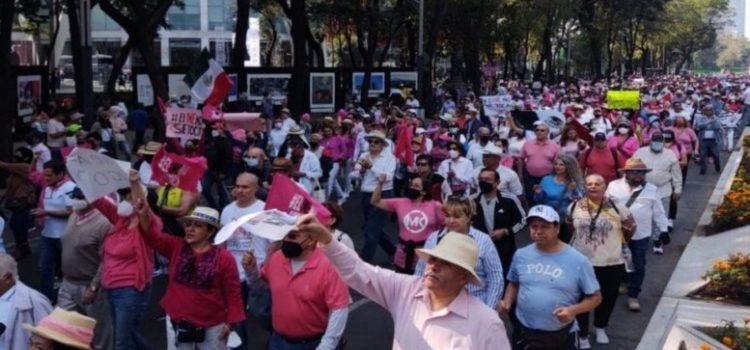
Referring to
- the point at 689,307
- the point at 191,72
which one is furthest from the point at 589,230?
the point at 191,72

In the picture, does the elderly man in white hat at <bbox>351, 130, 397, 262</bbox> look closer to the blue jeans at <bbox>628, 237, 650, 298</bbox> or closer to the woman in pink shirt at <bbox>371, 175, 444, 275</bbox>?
the woman in pink shirt at <bbox>371, 175, 444, 275</bbox>

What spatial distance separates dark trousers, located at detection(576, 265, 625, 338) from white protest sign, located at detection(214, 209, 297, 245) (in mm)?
4031

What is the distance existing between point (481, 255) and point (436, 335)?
2.40 m

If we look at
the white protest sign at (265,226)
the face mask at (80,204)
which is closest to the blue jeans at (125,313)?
the face mask at (80,204)

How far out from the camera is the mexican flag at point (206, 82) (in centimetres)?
1241

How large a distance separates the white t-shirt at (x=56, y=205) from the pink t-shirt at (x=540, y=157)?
640 centimetres

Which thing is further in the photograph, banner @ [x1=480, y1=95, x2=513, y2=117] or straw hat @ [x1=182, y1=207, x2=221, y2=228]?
banner @ [x1=480, y1=95, x2=513, y2=117]

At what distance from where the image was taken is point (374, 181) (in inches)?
471

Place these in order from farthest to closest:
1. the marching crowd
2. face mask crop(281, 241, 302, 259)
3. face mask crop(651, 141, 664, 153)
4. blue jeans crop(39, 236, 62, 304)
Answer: face mask crop(651, 141, 664, 153) → blue jeans crop(39, 236, 62, 304) → face mask crop(281, 241, 302, 259) → the marching crowd

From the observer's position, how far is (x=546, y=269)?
610 centimetres

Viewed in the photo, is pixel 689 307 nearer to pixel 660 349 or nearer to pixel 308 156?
pixel 660 349

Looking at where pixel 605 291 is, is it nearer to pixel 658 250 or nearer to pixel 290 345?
pixel 290 345

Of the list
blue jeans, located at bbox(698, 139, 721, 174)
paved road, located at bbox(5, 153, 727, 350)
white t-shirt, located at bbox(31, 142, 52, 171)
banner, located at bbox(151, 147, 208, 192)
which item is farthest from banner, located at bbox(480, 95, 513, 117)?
banner, located at bbox(151, 147, 208, 192)

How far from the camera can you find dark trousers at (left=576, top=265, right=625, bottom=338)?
321 inches
